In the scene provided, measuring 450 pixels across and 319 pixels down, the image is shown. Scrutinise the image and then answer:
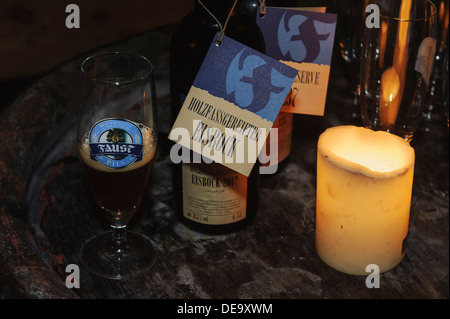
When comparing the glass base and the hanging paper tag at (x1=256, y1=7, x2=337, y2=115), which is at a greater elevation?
the hanging paper tag at (x1=256, y1=7, x2=337, y2=115)

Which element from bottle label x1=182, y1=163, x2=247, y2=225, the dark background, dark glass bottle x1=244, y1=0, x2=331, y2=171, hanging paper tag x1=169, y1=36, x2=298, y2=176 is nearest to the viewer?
hanging paper tag x1=169, y1=36, x2=298, y2=176

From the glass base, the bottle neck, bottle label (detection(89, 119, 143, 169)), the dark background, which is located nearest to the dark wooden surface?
the glass base

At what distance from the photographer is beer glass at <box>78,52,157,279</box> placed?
729 millimetres

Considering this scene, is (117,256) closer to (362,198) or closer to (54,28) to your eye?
(362,198)

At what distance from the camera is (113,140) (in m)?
0.73

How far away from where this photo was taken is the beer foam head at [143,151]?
2.42 ft

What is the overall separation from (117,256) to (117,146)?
17 cm

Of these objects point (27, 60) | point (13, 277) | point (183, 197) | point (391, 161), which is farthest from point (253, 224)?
point (27, 60)

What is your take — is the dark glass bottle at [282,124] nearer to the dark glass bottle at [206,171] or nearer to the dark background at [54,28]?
the dark glass bottle at [206,171]

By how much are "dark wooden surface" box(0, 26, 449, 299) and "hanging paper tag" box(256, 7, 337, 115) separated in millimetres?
159

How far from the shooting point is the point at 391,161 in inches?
31.9

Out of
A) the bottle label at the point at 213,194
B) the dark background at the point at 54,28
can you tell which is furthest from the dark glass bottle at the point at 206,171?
the dark background at the point at 54,28

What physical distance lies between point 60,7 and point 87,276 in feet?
4.40

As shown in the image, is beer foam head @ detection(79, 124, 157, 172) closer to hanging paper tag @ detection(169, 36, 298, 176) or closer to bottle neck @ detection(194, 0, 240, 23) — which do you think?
hanging paper tag @ detection(169, 36, 298, 176)
